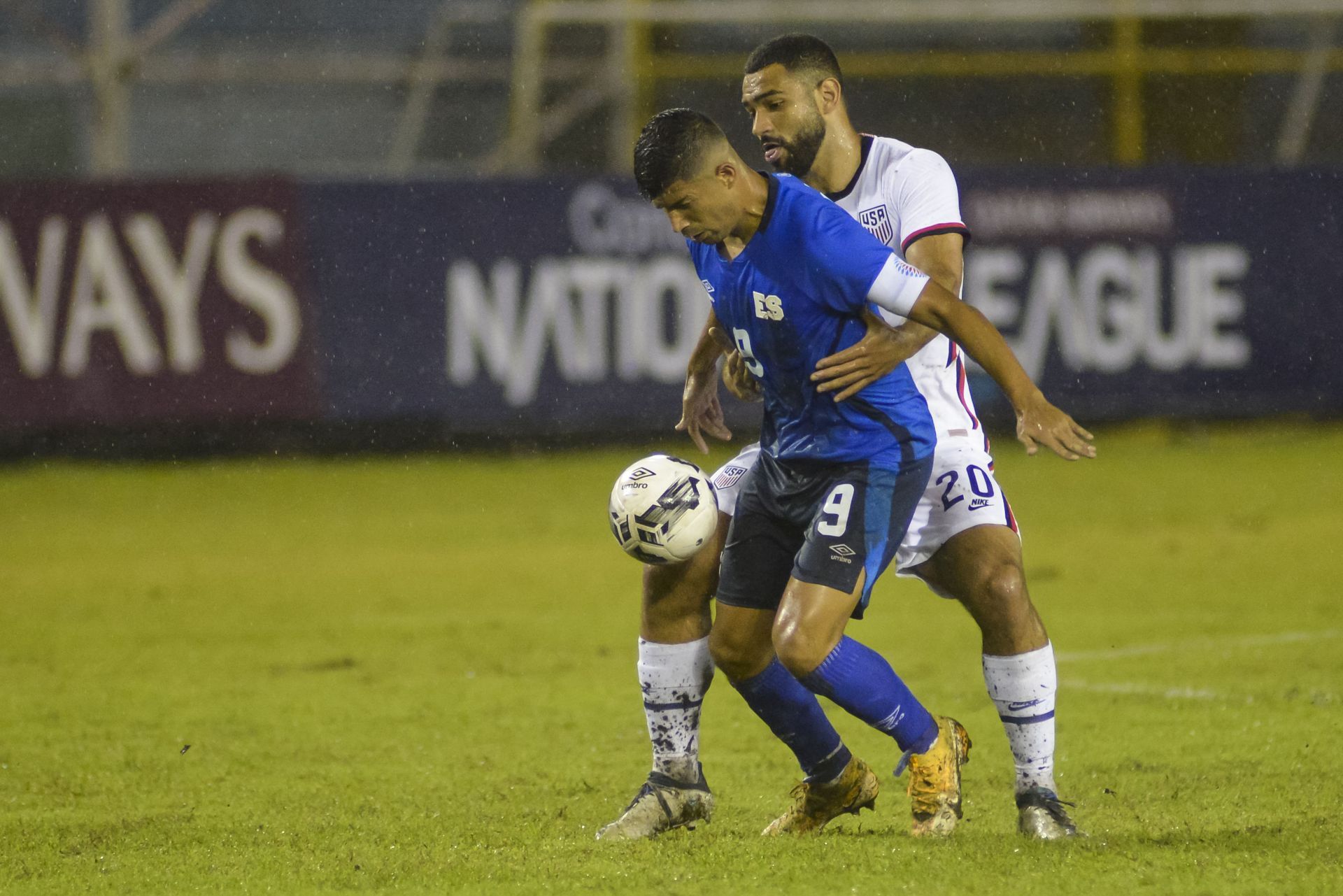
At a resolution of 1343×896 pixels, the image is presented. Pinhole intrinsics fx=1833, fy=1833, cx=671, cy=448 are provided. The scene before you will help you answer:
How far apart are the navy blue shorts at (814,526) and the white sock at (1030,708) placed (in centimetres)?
44

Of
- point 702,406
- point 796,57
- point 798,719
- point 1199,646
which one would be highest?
point 796,57

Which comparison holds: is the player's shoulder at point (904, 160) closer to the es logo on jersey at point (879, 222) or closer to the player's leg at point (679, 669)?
the es logo on jersey at point (879, 222)

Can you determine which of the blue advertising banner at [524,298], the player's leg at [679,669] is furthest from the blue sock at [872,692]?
the blue advertising banner at [524,298]

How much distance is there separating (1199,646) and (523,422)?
7.86m

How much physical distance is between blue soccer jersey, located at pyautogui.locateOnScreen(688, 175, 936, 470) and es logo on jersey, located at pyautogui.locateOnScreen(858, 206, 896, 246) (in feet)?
1.60

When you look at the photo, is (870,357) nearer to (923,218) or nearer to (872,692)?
(923,218)

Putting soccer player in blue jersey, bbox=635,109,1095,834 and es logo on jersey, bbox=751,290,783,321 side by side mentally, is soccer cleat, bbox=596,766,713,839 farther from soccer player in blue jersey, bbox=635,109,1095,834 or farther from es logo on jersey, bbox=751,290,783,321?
es logo on jersey, bbox=751,290,783,321

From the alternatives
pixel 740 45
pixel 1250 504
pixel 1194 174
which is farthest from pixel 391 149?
pixel 1250 504

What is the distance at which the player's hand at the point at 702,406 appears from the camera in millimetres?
5453

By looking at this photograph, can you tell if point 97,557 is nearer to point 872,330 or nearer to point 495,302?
point 495,302

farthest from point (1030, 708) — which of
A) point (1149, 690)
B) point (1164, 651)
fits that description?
point (1164, 651)

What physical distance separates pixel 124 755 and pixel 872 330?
3001mm

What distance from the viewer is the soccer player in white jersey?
4.82m

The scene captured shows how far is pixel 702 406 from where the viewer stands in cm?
549
